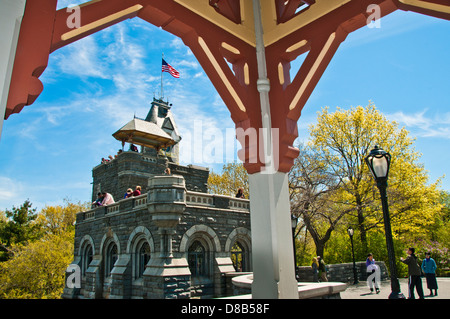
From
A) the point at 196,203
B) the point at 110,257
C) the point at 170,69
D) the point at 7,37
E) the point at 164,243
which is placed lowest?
the point at 110,257

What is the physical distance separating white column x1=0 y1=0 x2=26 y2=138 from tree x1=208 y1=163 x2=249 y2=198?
31110 millimetres

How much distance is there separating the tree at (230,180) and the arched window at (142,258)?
19249 mm

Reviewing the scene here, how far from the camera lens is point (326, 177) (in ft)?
68.1

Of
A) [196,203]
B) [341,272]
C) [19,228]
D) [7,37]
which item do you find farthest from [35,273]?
[7,37]

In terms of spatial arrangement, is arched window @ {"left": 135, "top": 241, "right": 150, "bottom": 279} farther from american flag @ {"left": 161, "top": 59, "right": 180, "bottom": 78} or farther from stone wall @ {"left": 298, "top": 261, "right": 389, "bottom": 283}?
american flag @ {"left": 161, "top": 59, "right": 180, "bottom": 78}

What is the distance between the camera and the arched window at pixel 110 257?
634 inches

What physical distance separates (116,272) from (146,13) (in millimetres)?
12593

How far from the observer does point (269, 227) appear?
13.6 ft

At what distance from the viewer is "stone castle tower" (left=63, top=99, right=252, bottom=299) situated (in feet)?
40.5

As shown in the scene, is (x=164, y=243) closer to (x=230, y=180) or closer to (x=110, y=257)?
(x=110, y=257)

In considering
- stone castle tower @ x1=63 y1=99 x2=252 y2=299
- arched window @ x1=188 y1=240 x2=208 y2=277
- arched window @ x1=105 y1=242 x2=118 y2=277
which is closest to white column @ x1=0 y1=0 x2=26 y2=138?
stone castle tower @ x1=63 y1=99 x2=252 y2=299

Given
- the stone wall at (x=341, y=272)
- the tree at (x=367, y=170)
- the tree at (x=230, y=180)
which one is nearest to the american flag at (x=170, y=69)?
the tree at (x=230, y=180)

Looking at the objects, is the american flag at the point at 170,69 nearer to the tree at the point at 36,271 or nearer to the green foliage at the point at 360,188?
the green foliage at the point at 360,188

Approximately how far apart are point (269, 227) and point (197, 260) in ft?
34.5
